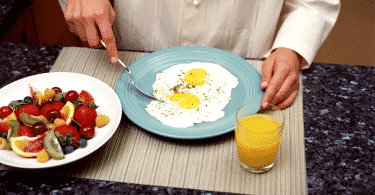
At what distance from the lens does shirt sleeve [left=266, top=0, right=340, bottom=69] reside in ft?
5.06

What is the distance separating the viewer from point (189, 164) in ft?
3.64

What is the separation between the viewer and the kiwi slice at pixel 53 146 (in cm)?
101

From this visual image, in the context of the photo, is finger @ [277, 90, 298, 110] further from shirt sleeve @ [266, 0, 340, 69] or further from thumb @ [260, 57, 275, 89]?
shirt sleeve @ [266, 0, 340, 69]

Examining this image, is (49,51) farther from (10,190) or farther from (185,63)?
(10,190)

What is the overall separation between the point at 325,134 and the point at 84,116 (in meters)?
0.89

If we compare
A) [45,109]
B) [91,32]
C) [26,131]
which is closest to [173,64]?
[91,32]

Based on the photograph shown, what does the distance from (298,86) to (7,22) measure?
1884mm

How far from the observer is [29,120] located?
1.10m

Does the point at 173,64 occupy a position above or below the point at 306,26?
below

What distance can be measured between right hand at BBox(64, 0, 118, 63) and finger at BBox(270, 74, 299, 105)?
2.30ft

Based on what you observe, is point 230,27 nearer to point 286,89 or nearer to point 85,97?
point 286,89

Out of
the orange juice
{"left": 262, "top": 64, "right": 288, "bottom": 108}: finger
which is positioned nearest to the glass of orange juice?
the orange juice

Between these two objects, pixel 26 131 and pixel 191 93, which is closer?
pixel 26 131

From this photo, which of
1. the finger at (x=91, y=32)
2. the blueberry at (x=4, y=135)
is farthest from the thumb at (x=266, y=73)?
the blueberry at (x=4, y=135)
